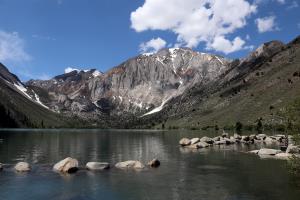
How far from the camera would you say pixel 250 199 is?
46.7 m

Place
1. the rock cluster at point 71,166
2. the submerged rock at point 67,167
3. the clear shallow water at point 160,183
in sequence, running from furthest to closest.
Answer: the rock cluster at point 71,166 → the submerged rock at point 67,167 → the clear shallow water at point 160,183

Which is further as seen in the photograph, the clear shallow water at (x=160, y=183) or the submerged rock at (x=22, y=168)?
the submerged rock at (x=22, y=168)

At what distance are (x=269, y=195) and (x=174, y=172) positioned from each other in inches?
930

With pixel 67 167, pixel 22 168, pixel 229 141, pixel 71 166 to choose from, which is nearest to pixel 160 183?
pixel 71 166

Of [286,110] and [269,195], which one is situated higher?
[286,110]

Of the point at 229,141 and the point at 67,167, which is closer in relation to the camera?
the point at 67,167

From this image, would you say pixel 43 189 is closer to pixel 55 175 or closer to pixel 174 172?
pixel 55 175

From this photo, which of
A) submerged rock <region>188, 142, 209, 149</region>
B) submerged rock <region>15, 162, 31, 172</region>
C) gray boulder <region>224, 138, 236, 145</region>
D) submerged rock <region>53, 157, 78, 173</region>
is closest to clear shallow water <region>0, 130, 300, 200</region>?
submerged rock <region>15, 162, 31, 172</region>

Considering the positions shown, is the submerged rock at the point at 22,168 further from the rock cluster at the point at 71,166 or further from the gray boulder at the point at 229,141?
the gray boulder at the point at 229,141

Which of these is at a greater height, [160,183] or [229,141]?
[229,141]

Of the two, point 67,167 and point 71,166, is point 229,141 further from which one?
point 67,167

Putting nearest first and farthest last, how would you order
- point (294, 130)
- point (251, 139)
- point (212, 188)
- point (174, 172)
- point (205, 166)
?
point (294, 130) < point (212, 188) < point (174, 172) < point (205, 166) < point (251, 139)


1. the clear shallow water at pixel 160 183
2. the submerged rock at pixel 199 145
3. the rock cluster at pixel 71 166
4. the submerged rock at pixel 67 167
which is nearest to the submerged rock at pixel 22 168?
the rock cluster at pixel 71 166


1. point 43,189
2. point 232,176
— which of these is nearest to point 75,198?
point 43,189
